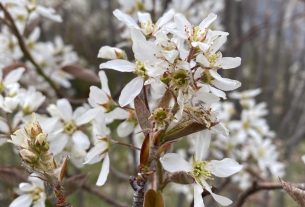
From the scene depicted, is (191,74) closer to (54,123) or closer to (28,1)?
(54,123)

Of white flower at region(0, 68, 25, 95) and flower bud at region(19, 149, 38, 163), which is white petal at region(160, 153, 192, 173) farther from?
white flower at region(0, 68, 25, 95)

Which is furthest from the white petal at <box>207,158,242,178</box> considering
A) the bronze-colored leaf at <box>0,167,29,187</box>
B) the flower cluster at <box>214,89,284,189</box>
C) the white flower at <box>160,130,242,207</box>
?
the flower cluster at <box>214,89,284,189</box>

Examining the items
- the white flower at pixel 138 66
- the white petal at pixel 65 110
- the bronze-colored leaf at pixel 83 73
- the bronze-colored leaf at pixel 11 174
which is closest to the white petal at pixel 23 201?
the bronze-colored leaf at pixel 11 174

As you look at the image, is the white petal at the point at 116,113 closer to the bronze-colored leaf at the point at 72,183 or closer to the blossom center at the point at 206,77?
the bronze-colored leaf at the point at 72,183

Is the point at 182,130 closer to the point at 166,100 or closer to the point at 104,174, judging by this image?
the point at 166,100

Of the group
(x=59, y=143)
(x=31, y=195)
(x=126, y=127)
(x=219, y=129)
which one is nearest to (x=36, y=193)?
(x=31, y=195)
